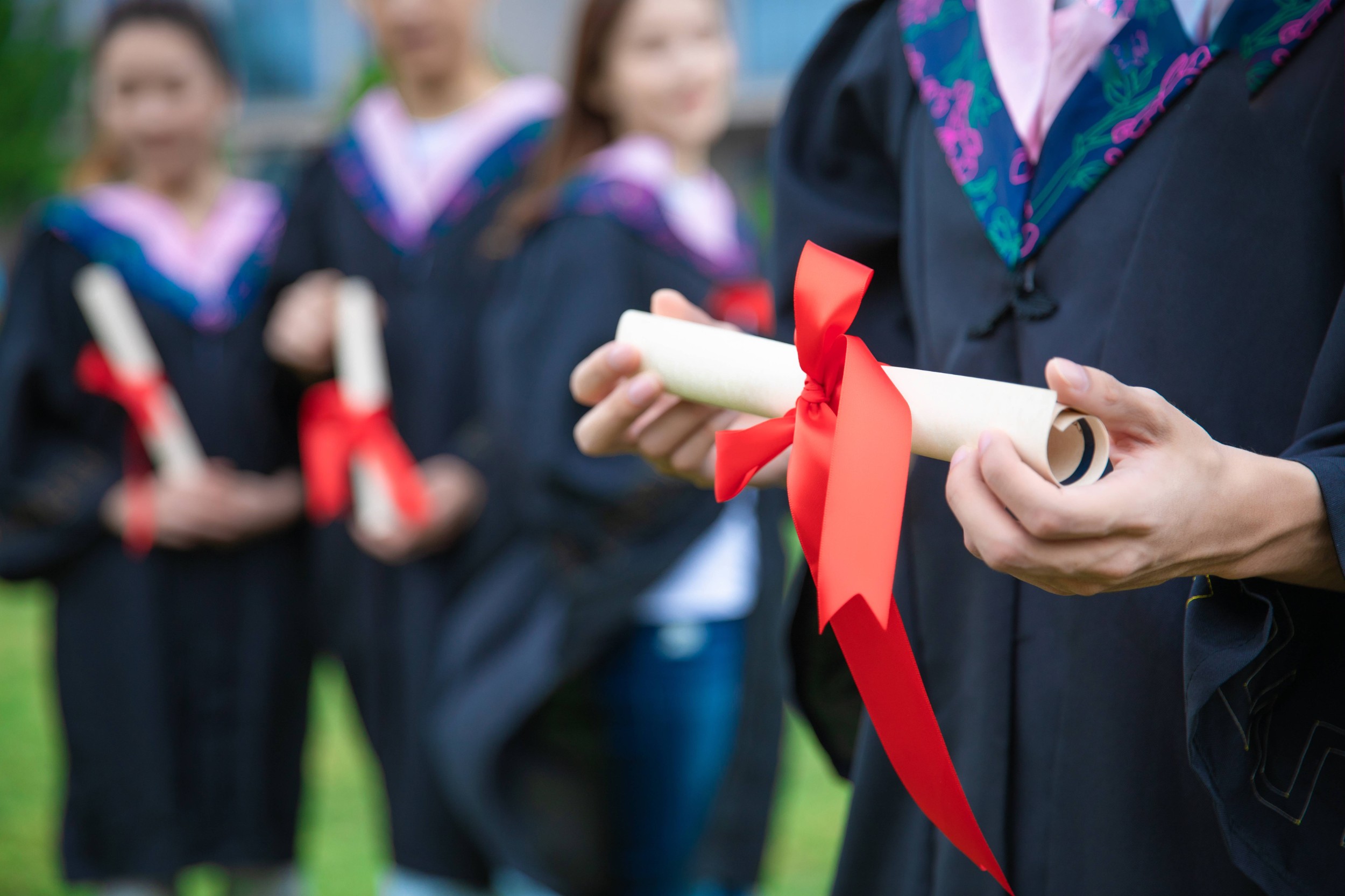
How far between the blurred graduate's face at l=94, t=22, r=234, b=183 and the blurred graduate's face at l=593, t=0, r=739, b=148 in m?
1.07

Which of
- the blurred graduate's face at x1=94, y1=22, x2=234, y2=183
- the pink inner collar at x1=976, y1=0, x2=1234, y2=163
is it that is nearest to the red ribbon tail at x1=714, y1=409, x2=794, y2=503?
the pink inner collar at x1=976, y1=0, x2=1234, y2=163

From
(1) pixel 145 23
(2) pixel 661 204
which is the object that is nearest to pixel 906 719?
(2) pixel 661 204

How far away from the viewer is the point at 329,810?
14.4 ft

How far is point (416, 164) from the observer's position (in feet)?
9.21

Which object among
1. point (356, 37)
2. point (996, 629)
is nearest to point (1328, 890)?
point (996, 629)

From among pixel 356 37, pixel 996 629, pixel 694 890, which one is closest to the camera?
pixel 996 629

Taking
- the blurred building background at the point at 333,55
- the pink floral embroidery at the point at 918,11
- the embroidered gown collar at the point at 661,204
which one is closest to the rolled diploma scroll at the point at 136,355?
the embroidered gown collar at the point at 661,204

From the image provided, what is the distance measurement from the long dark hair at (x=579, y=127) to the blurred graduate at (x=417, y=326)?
0.12 meters

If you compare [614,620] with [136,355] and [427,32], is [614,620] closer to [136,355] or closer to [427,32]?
[136,355]

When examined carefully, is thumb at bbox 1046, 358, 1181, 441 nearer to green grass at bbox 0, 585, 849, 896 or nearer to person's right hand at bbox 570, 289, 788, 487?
person's right hand at bbox 570, 289, 788, 487

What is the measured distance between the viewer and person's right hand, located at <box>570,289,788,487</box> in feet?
3.59

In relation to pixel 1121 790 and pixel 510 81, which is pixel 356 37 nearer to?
pixel 510 81

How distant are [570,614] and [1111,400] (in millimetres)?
1594

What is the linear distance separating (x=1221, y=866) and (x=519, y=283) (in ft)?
5.81
